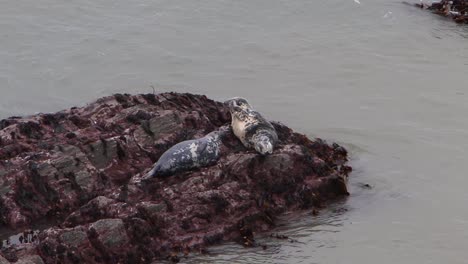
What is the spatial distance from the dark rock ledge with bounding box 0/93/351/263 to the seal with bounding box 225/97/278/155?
0.42 feet

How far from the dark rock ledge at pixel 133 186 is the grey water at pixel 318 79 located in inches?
16.0

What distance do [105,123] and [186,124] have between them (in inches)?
42.5

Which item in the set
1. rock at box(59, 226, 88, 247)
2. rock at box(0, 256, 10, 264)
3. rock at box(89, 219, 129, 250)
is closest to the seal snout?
rock at box(89, 219, 129, 250)

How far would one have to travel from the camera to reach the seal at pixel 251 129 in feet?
34.1

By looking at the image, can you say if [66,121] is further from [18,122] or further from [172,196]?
[172,196]

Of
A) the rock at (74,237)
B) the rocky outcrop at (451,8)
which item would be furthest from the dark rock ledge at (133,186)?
the rocky outcrop at (451,8)

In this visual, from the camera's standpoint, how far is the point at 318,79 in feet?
49.5

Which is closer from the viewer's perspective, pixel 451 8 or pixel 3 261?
pixel 3 261

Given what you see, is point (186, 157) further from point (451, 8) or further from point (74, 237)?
point (451, 8)

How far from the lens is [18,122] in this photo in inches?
438

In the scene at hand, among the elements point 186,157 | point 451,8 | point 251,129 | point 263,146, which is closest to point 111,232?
point 186,157

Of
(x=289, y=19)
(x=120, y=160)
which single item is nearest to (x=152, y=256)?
(x=120, y=160)

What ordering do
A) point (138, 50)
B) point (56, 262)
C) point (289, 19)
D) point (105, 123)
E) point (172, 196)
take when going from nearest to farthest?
1. point (56, 262)
2. point (172, 196)
3. point (105, 123)
4. point (138, 50)
5. point (289, 19)

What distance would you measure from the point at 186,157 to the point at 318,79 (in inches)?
221
